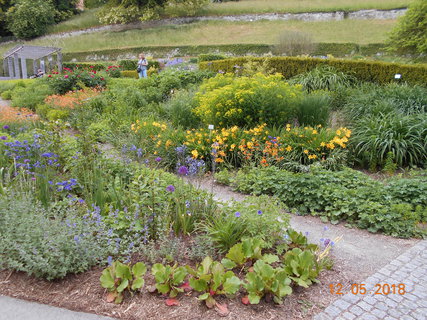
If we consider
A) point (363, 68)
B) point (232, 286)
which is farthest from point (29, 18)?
Result: point (232, 286)

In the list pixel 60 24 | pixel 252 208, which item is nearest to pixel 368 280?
pixel 252 208

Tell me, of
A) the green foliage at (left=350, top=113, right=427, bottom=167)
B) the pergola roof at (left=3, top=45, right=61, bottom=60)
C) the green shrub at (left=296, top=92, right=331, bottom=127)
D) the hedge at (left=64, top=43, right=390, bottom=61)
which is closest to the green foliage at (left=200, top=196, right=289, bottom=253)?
the green foliage at (left=350, top=113, right=427, bottom=167)

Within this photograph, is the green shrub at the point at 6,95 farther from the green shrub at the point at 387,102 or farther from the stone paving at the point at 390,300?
the stone paving at the point at 390,300

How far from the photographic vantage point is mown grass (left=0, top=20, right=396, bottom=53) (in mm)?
30156

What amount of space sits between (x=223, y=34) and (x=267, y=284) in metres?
33.3

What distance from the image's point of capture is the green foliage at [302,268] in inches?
118

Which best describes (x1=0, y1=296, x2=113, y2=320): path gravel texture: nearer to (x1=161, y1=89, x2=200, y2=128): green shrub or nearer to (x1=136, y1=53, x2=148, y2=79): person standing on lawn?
(x1=161, y1=89, x2=200, y2=128): green shrub

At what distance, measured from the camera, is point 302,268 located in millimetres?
3053

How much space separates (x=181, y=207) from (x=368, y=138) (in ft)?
13.7

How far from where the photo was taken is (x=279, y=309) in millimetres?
2801

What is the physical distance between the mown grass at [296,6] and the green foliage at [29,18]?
57.2 feet

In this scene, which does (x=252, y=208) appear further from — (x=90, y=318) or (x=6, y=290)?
(x=6, y=290)

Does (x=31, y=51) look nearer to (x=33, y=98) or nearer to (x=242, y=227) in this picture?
(x=33, y=98)
